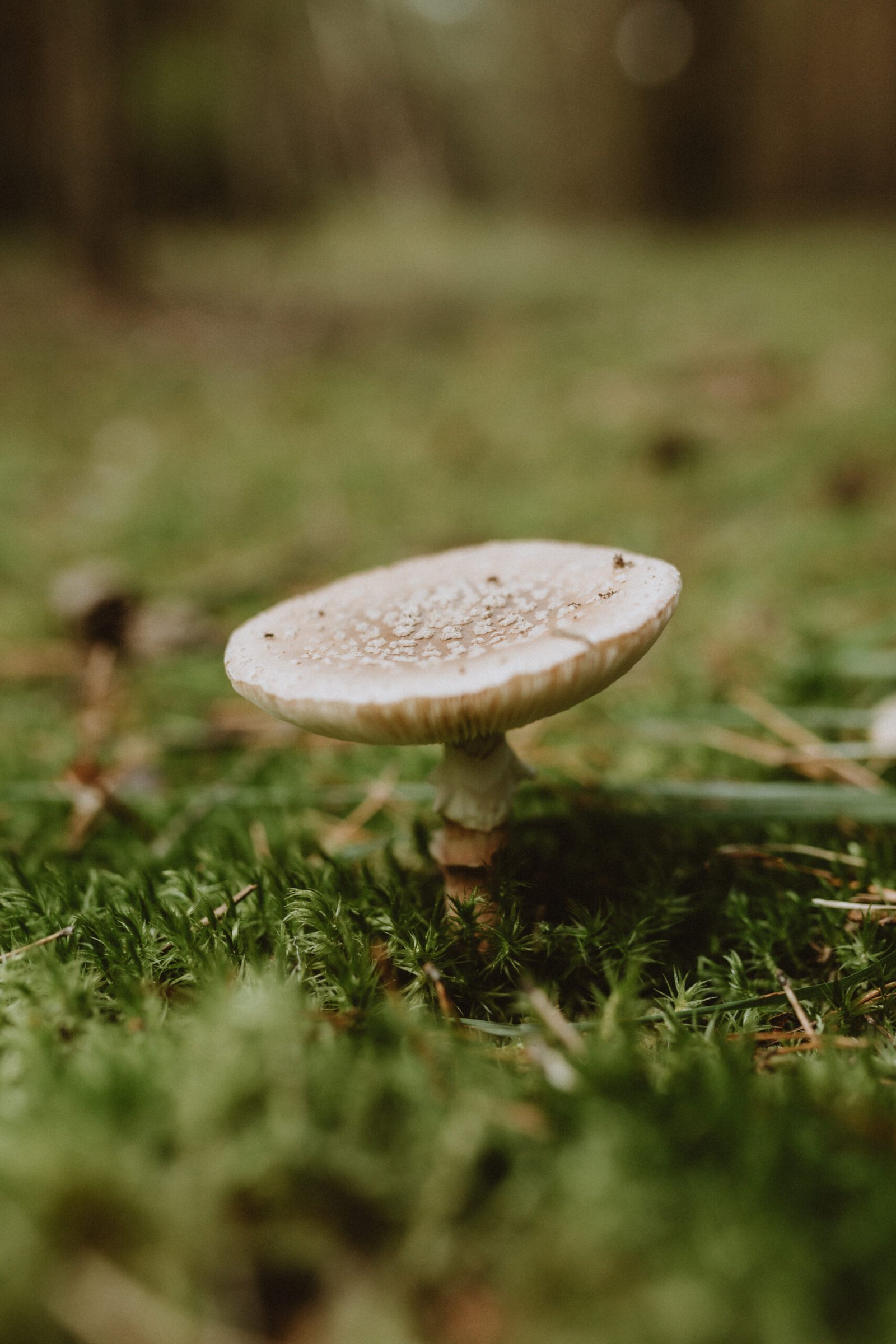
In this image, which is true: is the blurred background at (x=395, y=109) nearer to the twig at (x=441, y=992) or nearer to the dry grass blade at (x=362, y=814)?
the dry grass blade at (x=362, y=814)

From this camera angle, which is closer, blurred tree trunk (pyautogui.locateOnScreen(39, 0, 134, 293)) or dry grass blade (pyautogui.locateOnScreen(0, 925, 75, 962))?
dry grass blade (pyautogui.locateOnScreen(0, 925, 75, 962))

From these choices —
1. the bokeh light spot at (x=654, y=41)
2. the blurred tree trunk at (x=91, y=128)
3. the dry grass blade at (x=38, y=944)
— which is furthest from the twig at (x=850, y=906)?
the bokeh light spot at (x=654, y=41)

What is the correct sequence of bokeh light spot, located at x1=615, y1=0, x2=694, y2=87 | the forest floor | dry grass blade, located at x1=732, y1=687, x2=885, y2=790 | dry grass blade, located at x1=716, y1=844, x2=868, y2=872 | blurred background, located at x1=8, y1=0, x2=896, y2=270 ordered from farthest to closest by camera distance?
bokeh light spot, located at x1=615, y1=0, x2=694, y2=87 → blurred background, located at x1=8, y1=0, x2=896, y2=270 → dry grass blade, located at x1=732, y1=687, x2=885, y2=790 → dry grass blade, located at x1=716, y1=844, x2=868, y2=872 → the forest floor

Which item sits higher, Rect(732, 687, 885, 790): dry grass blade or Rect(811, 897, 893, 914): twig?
Rect(811, 897, 893, 914): twig

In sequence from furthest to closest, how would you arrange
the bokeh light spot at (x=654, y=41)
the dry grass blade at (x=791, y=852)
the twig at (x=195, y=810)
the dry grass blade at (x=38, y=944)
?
the bokeh light spot at (x=654, y=41)
the twig at (x=195, y=810)
the dry grass blade at (x=791, y=852)
the dry grass blade at (x=38, y=944)

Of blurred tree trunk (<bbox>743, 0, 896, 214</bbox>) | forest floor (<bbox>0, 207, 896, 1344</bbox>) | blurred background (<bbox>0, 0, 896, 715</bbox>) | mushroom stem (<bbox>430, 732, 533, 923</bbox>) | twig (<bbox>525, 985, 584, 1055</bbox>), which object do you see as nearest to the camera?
forest floor (<bbox>0, 207, 896, 1344</bbox>)

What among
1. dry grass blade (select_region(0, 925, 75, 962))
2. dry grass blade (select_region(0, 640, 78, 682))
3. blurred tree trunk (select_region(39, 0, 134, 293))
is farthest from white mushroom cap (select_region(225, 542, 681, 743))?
blurred tree trunk (select_region(39, 0, 134, 293))

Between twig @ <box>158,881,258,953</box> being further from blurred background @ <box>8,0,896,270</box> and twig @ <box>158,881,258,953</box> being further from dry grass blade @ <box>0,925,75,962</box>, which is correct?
blurred background @ <box>8,0,896,270</box>
